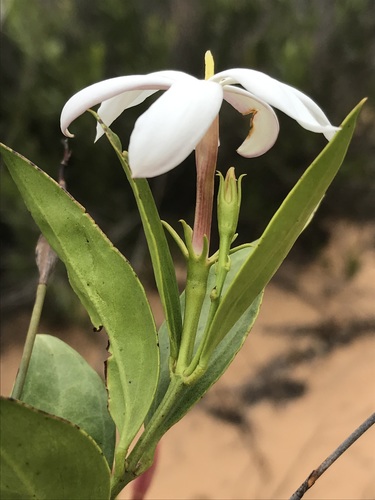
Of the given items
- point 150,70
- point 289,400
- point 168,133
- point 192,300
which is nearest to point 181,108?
point 168,133

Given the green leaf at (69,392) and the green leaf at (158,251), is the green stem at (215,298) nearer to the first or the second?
the green leaf at (158,251)

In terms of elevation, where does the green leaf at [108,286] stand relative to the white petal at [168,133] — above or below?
below

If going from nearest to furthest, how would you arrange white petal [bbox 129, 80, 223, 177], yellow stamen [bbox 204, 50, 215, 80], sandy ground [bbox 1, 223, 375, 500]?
1. white petal [bbox 129, 80, 223, 177]
2. yellow stamen [bbox 204, 50, 215, 80]
3. sandy ground [bbox 1, 223, 375, 500]

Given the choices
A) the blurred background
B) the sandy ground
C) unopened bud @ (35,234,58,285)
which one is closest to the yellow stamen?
unopened bud @ (35,234,58,285)

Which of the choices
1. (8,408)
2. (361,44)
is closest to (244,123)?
(361,44)

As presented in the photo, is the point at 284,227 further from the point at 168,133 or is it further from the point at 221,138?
the point at 221,138

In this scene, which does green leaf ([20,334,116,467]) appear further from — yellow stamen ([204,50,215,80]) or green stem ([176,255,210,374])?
yellow stamen ([204,50,215,80])

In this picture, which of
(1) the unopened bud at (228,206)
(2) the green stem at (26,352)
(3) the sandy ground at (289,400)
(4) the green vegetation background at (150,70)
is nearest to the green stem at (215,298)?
(1) the unopened bud at (228,206)
